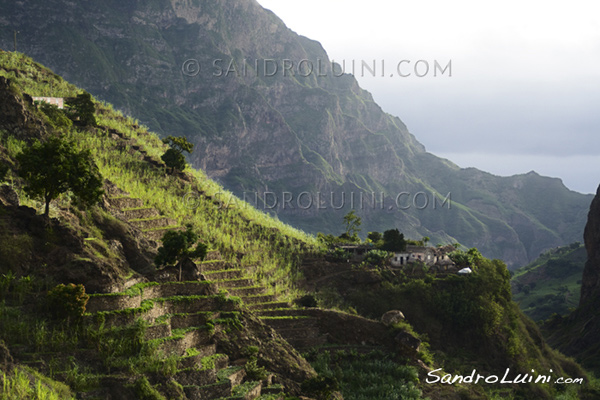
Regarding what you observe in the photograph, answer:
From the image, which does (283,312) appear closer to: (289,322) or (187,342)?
(289,322)

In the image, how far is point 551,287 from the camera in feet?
528

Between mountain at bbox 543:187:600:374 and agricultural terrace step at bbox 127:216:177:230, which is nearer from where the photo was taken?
agricultural terrace step at bbox 127:216:177:230

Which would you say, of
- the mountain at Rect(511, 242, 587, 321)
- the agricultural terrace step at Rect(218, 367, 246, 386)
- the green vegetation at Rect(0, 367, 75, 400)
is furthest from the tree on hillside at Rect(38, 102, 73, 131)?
the mountain at Rect(511, 242, 587, 321)

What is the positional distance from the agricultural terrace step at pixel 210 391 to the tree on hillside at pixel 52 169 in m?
12.3

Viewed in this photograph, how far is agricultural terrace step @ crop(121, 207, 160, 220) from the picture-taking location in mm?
41672

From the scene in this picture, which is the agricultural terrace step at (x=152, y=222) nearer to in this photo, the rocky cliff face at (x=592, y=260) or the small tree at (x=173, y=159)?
the small tree at (x=173, y=159)

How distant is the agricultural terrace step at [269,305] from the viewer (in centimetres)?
4072

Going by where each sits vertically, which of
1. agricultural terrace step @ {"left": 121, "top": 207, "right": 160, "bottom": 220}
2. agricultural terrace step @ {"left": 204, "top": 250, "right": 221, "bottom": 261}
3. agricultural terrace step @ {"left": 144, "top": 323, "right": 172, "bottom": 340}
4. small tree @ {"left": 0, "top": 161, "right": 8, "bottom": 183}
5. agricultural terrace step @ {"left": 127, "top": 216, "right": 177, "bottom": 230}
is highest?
small tree @ {"left": 0, "top": 161, "right": 8, "bottom": 183}

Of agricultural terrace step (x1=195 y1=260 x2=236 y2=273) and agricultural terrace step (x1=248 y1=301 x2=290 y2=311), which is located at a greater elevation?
agricultural terrace step (x1=195 y1=260 x2=236 y2=273)

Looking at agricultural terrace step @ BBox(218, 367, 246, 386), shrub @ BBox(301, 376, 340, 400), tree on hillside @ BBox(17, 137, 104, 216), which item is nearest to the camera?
agricultural terrace step @ BBox(218, 367, 246, 386)

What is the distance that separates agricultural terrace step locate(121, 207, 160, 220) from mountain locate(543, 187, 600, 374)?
66409 millimetres

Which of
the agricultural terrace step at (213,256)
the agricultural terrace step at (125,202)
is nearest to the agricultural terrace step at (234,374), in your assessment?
the agricultural terrace step at (213,256)

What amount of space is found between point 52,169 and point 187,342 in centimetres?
1150

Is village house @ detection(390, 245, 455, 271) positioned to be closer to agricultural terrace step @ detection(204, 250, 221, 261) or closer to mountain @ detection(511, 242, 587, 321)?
agricultural terrace step @ detection(204, 250, 221, 261)
